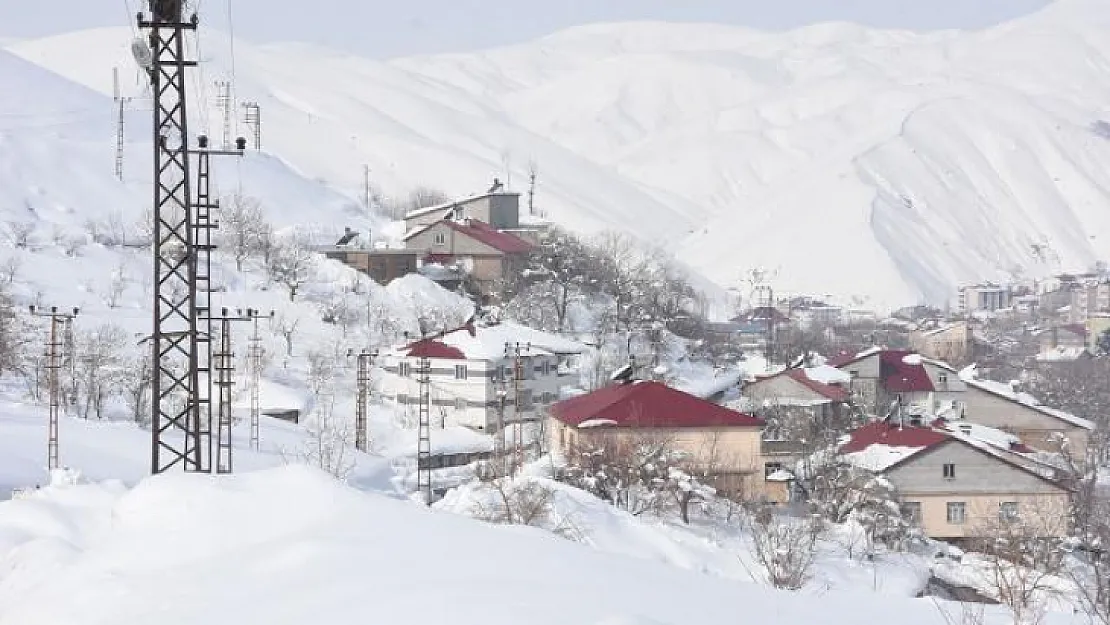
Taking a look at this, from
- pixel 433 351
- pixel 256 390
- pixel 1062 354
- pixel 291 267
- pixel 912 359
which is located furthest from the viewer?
pixel 1062 354

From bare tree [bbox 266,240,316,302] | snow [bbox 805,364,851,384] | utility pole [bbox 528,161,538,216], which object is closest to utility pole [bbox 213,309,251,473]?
bare tree [bbox 266,240,316,302]

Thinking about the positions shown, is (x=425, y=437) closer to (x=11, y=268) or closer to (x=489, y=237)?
(x=11, y=268)

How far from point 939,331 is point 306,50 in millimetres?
111728

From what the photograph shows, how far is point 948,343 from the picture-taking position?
49531mm

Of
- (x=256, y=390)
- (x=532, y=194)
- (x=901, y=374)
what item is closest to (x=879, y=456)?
(x=256, y=390)

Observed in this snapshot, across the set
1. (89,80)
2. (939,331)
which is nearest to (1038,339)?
(939,331)

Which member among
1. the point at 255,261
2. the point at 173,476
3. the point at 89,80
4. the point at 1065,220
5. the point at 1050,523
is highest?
the point at 89,80

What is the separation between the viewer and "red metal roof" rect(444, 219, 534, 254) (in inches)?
1481

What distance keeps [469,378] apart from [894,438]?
28.4ft

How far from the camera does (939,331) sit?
166 feet

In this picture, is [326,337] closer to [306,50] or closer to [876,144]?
[876,144]

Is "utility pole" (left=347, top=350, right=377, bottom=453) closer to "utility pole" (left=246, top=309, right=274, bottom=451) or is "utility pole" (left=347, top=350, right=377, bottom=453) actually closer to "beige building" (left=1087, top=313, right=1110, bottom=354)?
"utility pole" (left=246, top=309, right=274, bottom=451)

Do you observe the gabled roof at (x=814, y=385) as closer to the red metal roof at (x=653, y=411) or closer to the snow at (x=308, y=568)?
the red metal roof at (x=653, y=411)

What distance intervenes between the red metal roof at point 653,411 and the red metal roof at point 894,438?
169 cm
